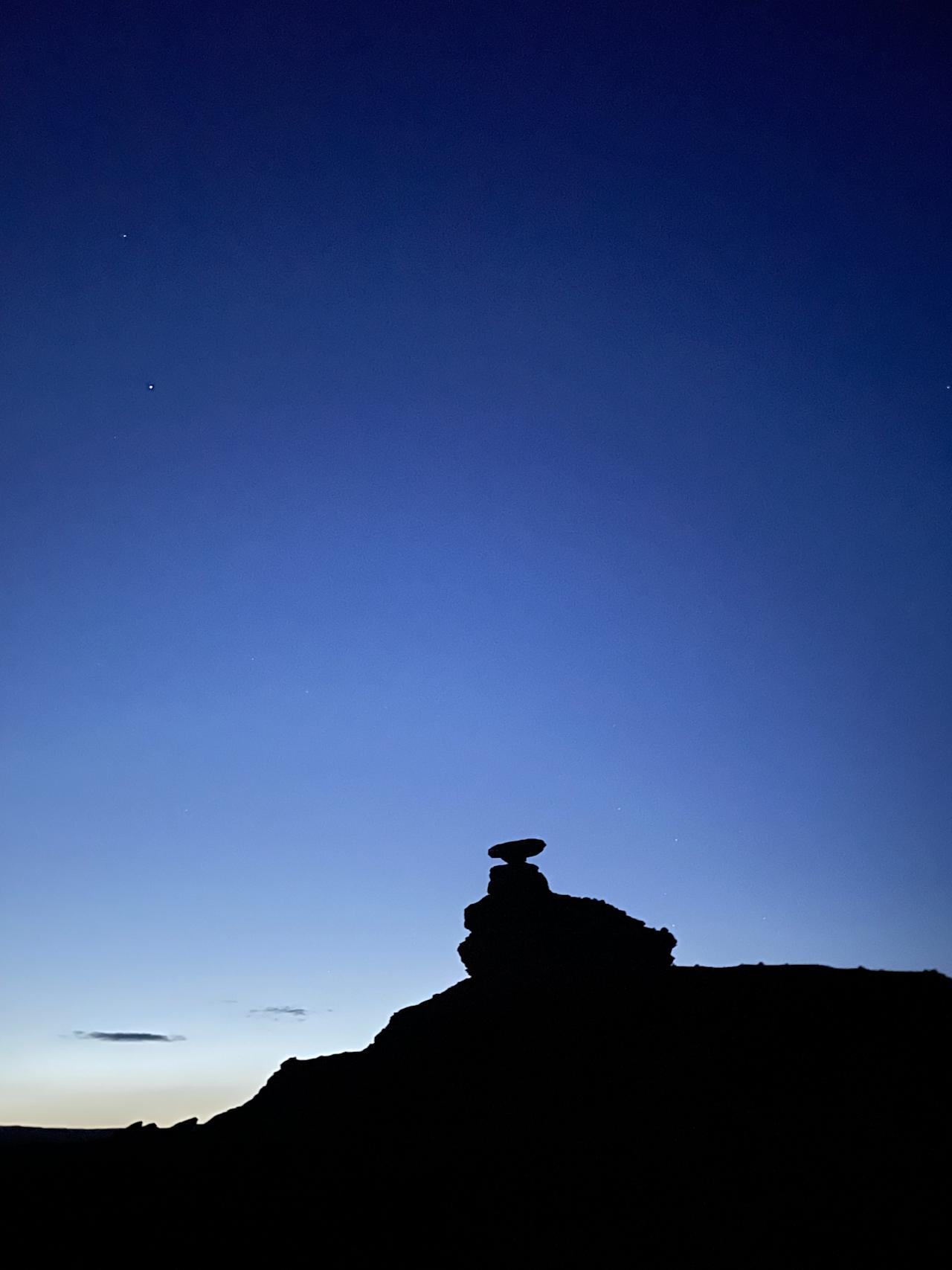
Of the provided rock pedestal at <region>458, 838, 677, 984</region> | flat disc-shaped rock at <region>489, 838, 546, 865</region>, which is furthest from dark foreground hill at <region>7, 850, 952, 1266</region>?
flat disc-shaped rock at <region>489, 838, 546, 865</region>

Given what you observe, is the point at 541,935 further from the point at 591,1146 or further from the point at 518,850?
the point at 591,1146

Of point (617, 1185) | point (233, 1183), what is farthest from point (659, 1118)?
point (233, 1183)

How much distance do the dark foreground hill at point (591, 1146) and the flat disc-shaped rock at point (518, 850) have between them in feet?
48.6

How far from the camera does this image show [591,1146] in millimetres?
28297

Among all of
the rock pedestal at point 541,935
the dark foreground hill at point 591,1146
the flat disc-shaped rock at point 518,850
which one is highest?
the flat disc-shaped rock at point 518,850

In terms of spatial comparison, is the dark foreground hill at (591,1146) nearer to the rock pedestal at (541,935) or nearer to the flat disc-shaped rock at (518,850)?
the rock pedestal at (541,935)

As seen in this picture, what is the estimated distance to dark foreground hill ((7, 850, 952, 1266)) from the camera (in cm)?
2475

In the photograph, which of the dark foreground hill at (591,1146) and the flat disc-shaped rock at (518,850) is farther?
the flat disc-shaped rock at (518,850)

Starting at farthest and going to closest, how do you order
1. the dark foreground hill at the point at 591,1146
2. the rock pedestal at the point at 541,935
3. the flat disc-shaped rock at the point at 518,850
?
the flat disc-shaped rock at the point at 518,850
the rock pedestal at the point at 541,935
the dark foreground hill at the point at 591,1146

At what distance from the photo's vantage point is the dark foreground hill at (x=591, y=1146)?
2475 centimetres

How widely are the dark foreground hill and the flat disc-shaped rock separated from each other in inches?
583

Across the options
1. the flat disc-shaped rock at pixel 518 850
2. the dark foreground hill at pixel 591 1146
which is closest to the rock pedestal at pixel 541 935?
the flat disc-shaped rock at pixel 518 850

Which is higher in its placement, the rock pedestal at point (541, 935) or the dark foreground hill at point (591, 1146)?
the rock pedestal at point (541, 935)

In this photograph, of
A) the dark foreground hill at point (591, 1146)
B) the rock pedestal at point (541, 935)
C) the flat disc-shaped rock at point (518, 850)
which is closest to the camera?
the dark foreground hill at point (591, 1146)
